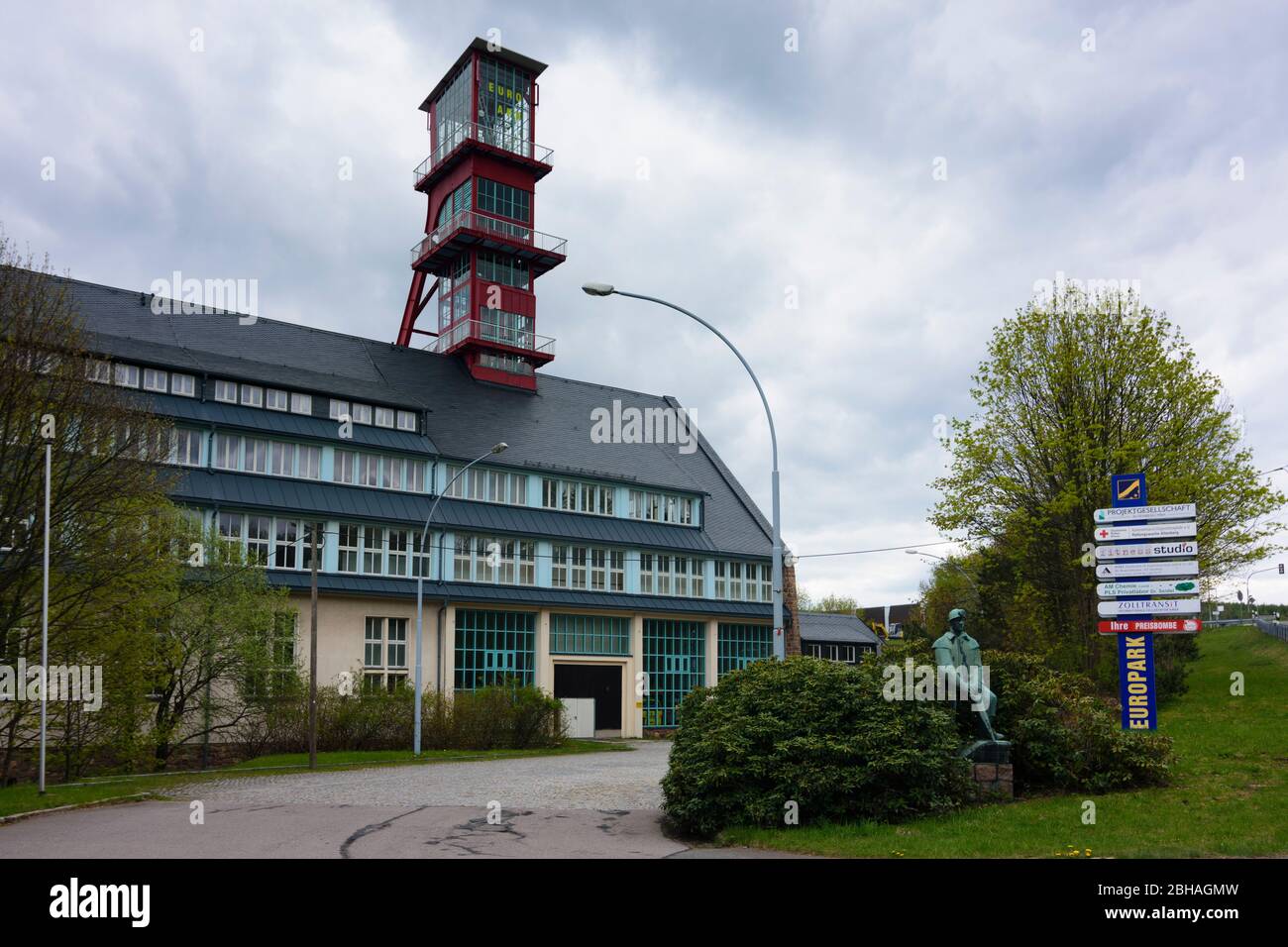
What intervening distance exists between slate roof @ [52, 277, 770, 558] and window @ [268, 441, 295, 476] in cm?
59

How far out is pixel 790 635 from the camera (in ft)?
183

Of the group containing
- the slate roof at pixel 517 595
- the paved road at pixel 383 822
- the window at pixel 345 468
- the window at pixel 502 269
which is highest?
the window at pixel 502 269

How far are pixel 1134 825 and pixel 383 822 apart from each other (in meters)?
9.51

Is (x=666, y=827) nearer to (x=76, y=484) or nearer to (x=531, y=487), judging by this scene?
(x=76, y=484)

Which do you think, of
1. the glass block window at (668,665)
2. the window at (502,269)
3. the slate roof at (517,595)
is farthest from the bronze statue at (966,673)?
the window at (502,269)

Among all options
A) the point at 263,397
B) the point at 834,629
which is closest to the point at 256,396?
the point at 263,397

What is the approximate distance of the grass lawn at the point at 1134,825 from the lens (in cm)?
1097

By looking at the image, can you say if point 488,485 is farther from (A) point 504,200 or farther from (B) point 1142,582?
(B) point 1142,582

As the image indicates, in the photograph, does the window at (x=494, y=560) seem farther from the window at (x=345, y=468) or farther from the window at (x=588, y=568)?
the window at (x=345, y=468)

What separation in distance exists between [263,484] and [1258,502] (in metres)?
31.5

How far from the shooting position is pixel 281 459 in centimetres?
3934

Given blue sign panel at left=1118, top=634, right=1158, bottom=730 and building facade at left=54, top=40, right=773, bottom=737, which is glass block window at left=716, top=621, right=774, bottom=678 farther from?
blue sign panel at left=1118, top=634, right=1158, bottom=730

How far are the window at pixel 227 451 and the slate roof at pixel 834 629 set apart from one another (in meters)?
37.9

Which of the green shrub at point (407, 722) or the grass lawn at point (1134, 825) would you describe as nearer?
the grass lawn at point (1134, 825)
